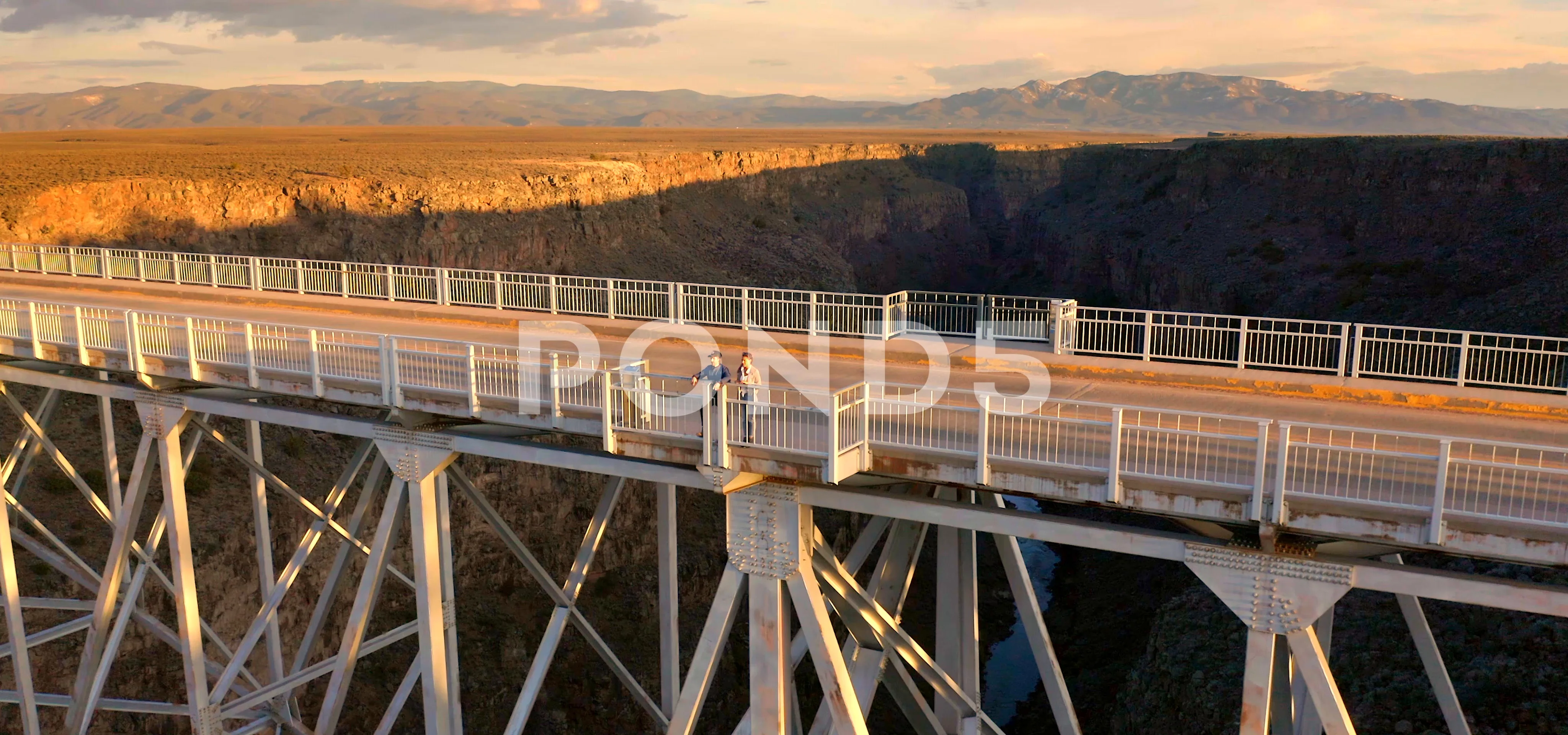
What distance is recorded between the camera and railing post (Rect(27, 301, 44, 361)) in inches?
806

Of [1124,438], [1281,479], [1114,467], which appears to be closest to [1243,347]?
[1124,438]

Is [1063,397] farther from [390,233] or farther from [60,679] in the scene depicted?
[390,233]

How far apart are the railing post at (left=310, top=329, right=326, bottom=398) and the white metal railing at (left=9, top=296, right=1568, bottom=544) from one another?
3 cm

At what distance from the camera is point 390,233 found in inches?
2076

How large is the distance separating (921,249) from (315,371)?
9299 cm

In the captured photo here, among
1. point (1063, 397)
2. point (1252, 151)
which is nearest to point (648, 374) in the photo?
point (1063, 397)

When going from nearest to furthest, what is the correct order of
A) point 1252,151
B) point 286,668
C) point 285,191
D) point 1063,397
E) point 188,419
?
Result: point 1063,397 → point 188,419 → point 286,668 → point 285,191 → point 1252,151

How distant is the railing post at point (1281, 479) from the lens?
36.9 feet

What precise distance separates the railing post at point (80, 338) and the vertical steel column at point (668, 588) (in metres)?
9.77

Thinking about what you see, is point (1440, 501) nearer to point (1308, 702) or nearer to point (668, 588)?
point (1308, 702)

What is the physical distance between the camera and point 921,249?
107688 mm

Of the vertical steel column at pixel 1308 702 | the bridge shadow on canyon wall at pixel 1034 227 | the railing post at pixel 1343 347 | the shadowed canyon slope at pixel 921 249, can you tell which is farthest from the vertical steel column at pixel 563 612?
the bridge shadow on canyon wall at pixel 1034 227

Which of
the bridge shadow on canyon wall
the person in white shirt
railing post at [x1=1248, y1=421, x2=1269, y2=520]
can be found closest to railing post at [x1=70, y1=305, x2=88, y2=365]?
the person in white shirt

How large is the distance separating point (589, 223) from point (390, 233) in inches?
595
